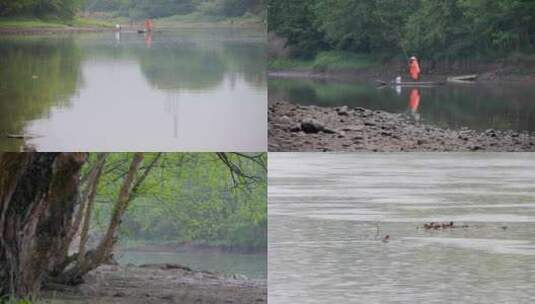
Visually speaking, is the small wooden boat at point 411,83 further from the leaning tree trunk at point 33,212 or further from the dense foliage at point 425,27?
the leaning tree trunk at point 33,212

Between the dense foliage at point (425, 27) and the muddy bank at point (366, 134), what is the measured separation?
727 mm

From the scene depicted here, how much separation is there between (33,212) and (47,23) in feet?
9.11

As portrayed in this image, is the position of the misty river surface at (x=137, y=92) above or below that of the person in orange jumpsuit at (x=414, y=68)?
above

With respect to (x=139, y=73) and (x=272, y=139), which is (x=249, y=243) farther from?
(x=272, y=139)

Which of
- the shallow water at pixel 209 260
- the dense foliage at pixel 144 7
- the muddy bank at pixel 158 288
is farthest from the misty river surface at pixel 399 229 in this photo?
the dense foliage at pixel 144 7

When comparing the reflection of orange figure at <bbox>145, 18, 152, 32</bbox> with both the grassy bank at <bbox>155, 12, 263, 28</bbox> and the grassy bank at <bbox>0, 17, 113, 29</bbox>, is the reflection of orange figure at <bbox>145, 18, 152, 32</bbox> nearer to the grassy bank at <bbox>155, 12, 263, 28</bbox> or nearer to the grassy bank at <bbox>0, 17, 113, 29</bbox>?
the grassy bank at <bbox>155, 12, 263, 28</bbox>

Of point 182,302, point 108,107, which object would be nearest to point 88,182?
point 182,302

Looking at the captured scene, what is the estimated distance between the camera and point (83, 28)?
9.28 m

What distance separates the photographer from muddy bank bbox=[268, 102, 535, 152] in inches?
493

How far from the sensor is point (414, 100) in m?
14.6

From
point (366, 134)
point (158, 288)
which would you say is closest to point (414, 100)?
point (366, 134)

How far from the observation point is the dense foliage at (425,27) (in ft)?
46.1

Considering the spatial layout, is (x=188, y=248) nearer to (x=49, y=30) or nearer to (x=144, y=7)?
(x=144, y=7)

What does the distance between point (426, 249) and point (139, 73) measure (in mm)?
2039
